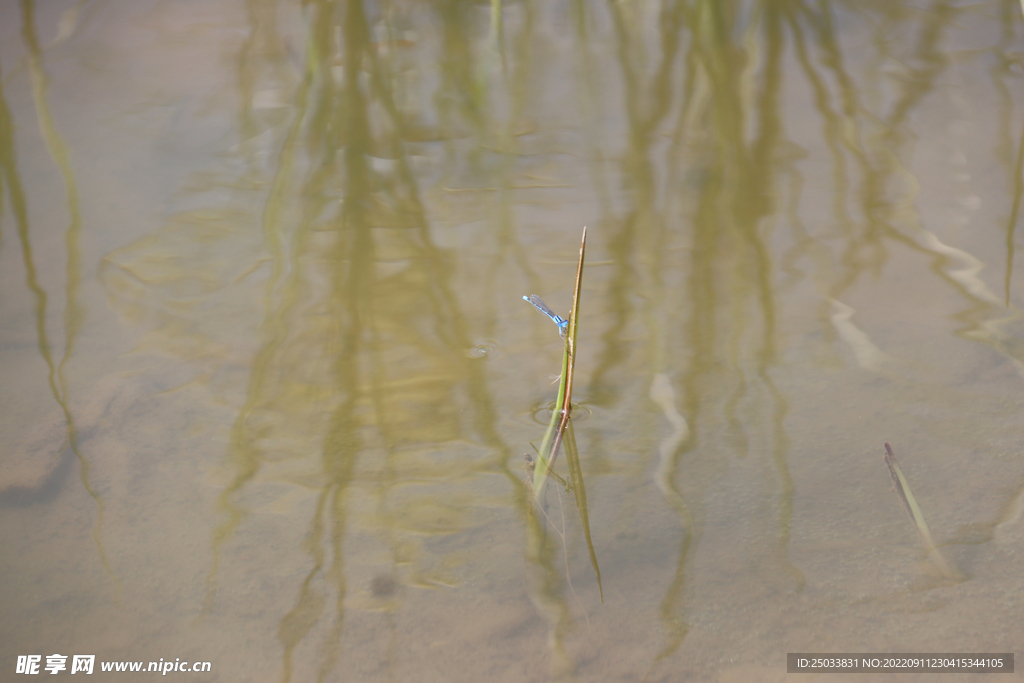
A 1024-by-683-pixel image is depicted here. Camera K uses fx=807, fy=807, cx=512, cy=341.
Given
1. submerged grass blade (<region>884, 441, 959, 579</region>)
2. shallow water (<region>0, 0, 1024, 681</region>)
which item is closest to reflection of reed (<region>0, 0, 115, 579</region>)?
shallow water (<region>0, 0, 1024, 681</region>)

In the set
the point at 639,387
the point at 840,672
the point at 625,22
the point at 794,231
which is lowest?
the point at 840,672

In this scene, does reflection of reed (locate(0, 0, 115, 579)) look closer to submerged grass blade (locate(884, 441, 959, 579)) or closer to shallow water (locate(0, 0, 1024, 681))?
shallow water (locate(0, 0, 1024, 681))

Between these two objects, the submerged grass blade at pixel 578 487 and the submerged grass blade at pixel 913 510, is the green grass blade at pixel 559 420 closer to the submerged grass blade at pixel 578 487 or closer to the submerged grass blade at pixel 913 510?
the submerged grass blade at pixel 578 487

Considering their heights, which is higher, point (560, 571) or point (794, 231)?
point (794, 231)

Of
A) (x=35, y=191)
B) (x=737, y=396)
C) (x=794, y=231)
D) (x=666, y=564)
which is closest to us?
(x=666, y=564)

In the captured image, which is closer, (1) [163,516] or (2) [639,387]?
(1) [163,516]

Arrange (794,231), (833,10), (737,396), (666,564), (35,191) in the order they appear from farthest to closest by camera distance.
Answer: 1. (833,10)
2. (35,191)
3. (794,231)
4. (737,396)
5. (666,564)

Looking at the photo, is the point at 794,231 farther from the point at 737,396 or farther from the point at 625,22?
the point at 625,22

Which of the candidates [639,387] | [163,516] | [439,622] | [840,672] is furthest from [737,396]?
[163,516]

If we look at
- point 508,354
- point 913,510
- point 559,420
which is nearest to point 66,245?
point 508,354
